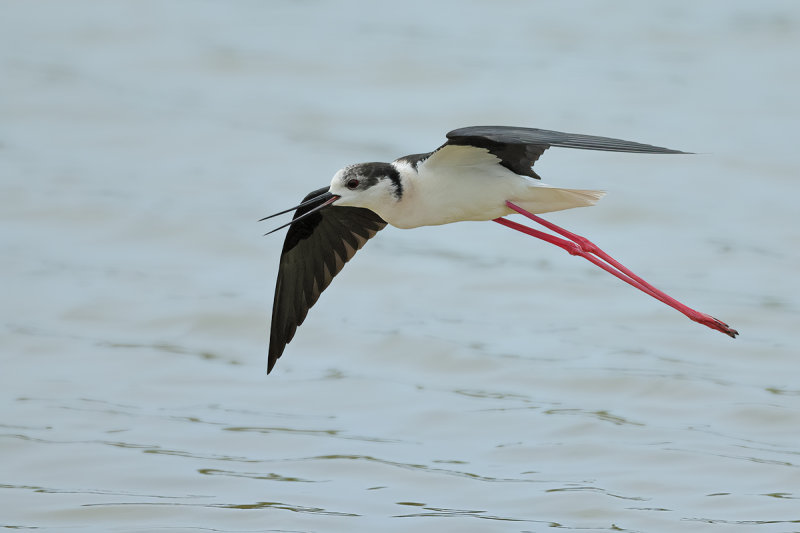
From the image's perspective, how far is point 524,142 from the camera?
6.73 m

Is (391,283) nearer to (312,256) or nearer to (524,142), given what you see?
(312,256)

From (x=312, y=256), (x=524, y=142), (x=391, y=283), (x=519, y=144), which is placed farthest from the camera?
(x=391, y=283)

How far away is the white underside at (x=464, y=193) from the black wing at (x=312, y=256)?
929 millimetres

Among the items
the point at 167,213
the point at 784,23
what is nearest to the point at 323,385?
the point at 167,213

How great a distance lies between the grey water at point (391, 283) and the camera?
9617 millimetres

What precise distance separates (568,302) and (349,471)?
4606 millimetres

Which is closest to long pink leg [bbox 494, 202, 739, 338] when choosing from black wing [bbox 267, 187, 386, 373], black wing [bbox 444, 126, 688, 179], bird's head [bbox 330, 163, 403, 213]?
black wing [bbox 444, 126, 688, 179]

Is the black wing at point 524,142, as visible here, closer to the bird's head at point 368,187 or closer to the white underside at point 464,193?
the white underside at point 464,193

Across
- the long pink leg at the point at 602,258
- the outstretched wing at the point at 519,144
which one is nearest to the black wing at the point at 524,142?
the outstretched wing at the point at 519,144

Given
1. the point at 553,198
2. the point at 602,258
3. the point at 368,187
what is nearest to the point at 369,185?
the point at 368,187

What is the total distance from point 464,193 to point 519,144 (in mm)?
589

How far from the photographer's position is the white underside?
759 centimetres

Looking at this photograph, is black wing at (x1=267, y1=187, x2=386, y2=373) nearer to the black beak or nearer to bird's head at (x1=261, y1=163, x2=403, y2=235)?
the black beak

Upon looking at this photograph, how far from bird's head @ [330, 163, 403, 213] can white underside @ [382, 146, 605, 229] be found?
0.04 m
